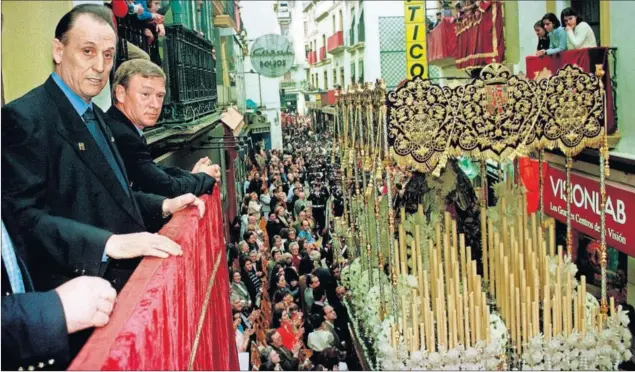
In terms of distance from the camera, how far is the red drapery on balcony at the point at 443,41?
2022 cm

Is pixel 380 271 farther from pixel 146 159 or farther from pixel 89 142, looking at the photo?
pixel 89 142

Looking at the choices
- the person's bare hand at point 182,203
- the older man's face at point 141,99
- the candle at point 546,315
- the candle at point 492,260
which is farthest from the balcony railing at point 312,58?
the person's bare hand at point 182,203

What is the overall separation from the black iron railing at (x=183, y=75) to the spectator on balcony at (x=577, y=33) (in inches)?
232

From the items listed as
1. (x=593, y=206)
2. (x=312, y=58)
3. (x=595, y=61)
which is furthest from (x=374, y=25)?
(x=312, y=58)

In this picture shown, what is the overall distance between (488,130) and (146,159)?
4584 millimetres

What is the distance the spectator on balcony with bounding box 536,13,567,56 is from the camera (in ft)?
38.4

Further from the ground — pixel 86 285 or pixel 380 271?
pixel 86 285

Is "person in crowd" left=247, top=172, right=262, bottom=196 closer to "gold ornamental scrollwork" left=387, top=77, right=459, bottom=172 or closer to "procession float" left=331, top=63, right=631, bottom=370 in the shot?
"procession float" left=331, top=63, right=631, bottom=370

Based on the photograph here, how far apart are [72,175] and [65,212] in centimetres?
15

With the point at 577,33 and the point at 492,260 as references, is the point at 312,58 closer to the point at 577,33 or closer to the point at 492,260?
the point at 577,33

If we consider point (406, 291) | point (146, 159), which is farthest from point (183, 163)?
point (146, 159)

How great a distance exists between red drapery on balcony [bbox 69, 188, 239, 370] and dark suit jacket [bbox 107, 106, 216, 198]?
0.22m

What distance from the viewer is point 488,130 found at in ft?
25.2

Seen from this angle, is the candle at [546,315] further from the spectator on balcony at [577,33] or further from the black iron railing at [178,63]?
the spectator on balcony at [577,33]
